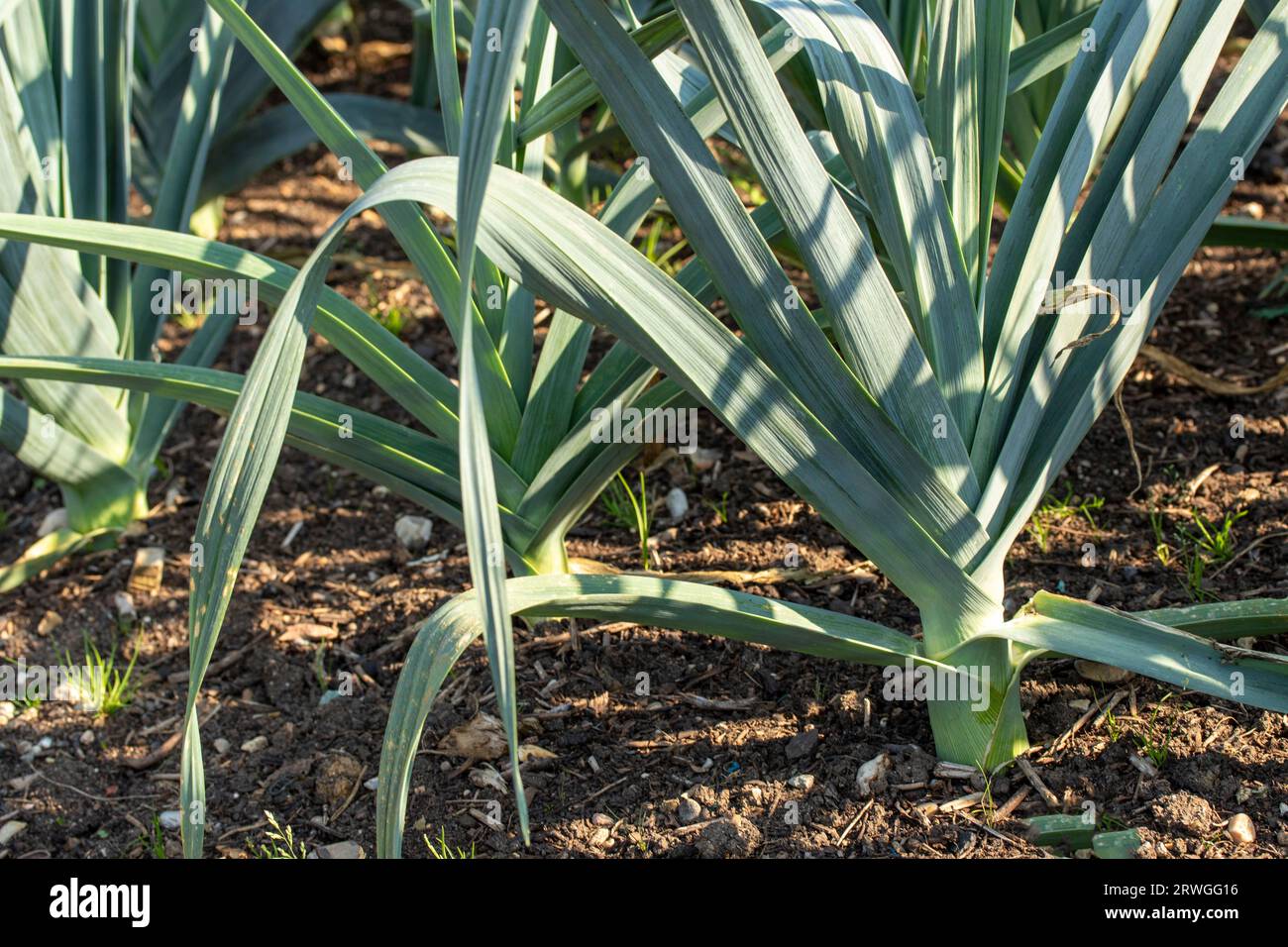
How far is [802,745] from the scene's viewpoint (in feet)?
5.25

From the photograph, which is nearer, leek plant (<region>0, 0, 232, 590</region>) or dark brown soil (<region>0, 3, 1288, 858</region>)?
dark brown soil (<region>0, 3, 1288, 858</region>)

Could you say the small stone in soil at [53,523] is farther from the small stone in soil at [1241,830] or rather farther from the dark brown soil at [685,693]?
the small stone in soil at [1241,830]

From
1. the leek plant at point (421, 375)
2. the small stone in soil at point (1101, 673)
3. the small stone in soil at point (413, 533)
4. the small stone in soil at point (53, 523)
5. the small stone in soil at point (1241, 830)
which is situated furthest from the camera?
the small stone in soil at point (53, 523)

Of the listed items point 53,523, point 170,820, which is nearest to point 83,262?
point 53,523

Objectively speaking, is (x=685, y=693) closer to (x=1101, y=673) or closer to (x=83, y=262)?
(x=1101, y=673)

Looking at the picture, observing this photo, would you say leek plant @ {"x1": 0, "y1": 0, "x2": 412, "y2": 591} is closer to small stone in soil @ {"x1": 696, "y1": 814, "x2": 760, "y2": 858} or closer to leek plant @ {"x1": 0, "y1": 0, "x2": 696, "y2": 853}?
leek plant @ {"x1": 0, "y1": 0, "x2": 696, "y2": 853}

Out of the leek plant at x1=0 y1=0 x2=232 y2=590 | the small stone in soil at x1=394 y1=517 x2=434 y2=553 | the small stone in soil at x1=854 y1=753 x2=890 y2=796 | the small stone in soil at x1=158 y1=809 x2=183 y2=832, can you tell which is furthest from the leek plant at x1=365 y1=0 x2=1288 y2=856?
the leek plant at x1=0 y1=0 x2=232 y2=590

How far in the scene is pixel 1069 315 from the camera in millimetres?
1394

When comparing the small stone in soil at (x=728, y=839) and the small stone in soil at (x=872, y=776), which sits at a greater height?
the small stone in soil at (x=872, y=776)

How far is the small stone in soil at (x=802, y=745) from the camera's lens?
1596 millimetres

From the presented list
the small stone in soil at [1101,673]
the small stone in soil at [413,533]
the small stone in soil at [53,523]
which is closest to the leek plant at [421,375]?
the small stone in soil at [413,533]

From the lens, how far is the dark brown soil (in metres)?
1.51

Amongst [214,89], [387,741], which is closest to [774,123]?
[387,741]

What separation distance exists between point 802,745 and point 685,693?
0.21m
